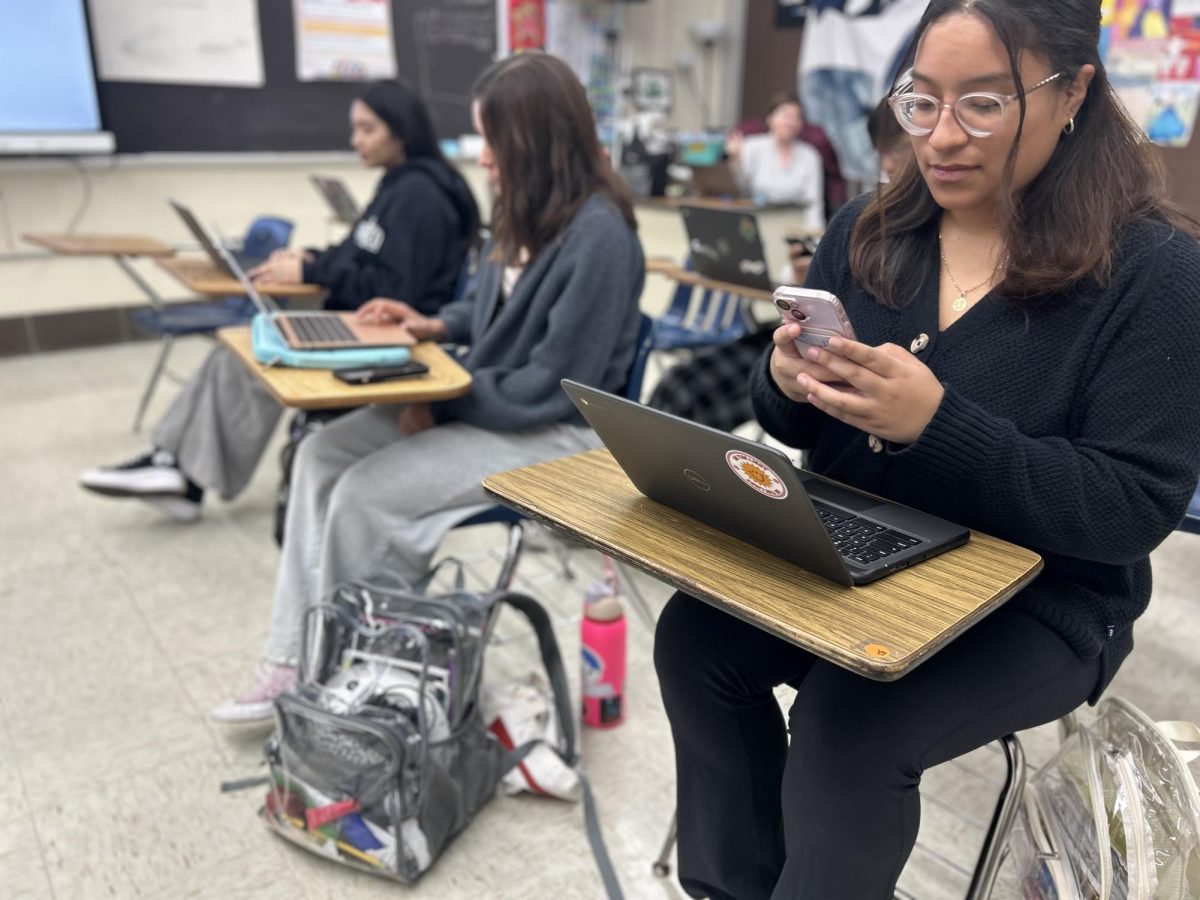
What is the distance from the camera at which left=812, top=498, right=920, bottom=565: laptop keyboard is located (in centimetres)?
85

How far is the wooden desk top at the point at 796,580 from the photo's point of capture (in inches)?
28.2

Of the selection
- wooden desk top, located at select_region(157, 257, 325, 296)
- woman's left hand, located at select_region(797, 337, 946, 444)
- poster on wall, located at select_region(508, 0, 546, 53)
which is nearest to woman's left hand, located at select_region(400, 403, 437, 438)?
wooden desk top, located at select_region(157, 257, 325, 296)

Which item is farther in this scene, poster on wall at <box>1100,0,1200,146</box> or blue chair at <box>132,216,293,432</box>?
poster on wall at <box>1100,0,1200,146</box>

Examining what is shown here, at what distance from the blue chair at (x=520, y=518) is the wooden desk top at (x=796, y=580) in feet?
1.80

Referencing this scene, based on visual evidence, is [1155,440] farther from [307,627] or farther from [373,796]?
[307,627]

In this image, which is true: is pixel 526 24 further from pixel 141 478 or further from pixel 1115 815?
pixel 1115 815

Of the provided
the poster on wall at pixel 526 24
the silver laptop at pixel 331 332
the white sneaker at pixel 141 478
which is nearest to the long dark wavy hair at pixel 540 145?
the silver laptop at pixel 331 332

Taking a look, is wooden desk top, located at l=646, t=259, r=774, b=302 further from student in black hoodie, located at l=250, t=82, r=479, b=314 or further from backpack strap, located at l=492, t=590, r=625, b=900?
backpack strap, located at l=492, t=590, r=625, b=900

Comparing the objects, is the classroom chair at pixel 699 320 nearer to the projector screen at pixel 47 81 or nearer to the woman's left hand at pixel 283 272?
the woman's left hand at pixel 283 272

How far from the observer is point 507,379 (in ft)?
5.14

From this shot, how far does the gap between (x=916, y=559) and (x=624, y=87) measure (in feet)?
16.9

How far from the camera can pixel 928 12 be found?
0.94 m

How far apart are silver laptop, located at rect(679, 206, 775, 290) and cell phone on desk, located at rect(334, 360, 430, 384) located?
1306mm

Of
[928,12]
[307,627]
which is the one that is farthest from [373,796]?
[928,12]
